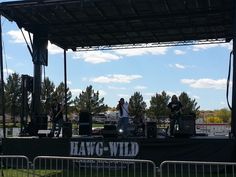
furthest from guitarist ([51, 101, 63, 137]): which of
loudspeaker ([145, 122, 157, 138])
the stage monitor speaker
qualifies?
loudspeaker ([145, 122, 157, 138])

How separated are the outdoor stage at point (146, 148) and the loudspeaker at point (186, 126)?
4.86 feet

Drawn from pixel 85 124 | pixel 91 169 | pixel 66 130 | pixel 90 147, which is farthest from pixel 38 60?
pixel 91 169

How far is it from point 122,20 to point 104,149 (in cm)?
736

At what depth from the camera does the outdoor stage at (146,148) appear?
14727mm

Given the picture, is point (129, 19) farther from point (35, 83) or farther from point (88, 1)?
point (35, 83)

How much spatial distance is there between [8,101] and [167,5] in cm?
4864

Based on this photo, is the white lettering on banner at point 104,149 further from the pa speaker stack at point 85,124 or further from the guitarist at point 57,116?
the pa speaker stack at point 85,124

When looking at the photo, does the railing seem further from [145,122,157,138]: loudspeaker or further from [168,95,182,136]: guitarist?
[168,95,182,136]: guitarist

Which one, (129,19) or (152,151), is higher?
(129,19)

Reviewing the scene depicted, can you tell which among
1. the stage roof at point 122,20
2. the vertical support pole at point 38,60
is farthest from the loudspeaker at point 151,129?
the vertical support pole at point 38,60

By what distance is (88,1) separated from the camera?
17.0m

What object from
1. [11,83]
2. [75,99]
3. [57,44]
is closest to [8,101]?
[11,83]

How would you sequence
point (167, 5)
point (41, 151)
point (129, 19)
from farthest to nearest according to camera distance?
point (129, 19) < point (167, 5) < point (41, 151)

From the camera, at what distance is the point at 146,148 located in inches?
606
